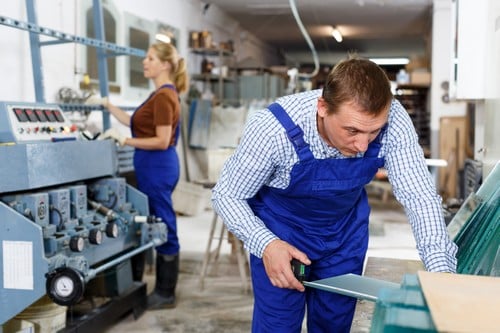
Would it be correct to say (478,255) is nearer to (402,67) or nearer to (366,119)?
(366,119)

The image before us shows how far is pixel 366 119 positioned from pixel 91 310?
78.6 inches

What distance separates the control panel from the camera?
95.7 inches

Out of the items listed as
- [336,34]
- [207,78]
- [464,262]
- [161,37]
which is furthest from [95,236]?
[336,34]

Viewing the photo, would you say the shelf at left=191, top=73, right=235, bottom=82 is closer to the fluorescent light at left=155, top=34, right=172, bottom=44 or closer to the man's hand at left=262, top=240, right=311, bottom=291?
the fluorescent light at left=155, top=34, right=172, bottom=44

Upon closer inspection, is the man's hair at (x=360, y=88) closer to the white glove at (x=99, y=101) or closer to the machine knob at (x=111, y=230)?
the machine knob at (x=111, y=230)

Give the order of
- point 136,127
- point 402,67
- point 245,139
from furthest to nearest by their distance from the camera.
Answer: point 402,67, point 136,127, point 245,139

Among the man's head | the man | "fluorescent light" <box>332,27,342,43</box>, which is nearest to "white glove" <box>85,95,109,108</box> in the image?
the man

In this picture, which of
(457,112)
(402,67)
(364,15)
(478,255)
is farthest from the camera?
(402,67)

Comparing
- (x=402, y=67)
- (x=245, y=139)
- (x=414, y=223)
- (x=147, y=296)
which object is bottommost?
(x=147, y=296)

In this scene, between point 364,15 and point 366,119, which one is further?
point 364,15

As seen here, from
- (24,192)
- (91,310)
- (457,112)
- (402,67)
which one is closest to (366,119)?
(24,192)

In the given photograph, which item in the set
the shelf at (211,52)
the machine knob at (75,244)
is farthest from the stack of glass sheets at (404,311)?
the shelf at (211,52)

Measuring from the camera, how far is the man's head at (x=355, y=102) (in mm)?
1329

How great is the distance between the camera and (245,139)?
1512mm
